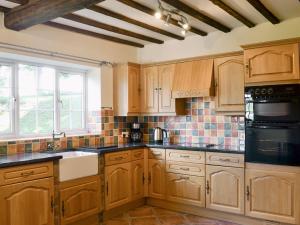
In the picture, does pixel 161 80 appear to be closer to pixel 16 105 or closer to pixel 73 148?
pixel 73 148

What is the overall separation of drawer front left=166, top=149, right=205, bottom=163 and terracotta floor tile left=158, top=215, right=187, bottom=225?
691 mm

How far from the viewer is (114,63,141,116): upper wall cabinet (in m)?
4.27

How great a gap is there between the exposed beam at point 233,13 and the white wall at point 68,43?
1794 mm

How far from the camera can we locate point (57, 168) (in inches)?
116

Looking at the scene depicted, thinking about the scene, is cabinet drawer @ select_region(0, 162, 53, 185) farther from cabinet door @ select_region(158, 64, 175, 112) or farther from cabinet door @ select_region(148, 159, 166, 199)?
cabinet door @ select_region(158, 64, 175, 112)

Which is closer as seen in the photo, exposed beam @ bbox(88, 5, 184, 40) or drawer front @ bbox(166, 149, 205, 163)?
exposed beam @ bbox(88, 5, 184, 40)

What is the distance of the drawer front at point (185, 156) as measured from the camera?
11.9ft

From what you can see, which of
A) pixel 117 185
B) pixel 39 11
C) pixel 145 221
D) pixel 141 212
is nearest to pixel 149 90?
pixel 117 185

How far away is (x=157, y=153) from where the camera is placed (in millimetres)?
4008

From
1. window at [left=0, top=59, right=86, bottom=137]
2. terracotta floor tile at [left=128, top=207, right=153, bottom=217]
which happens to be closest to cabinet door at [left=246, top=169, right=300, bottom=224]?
terracotta floor tile at [left=128, top=207, right=153, bottom=217]

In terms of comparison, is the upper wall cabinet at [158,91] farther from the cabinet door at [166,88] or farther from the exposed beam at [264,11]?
the exposed beam at [264,11]

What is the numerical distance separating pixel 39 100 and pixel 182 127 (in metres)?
1.96

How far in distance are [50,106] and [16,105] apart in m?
0.48

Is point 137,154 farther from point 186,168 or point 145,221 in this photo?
point 145,221
